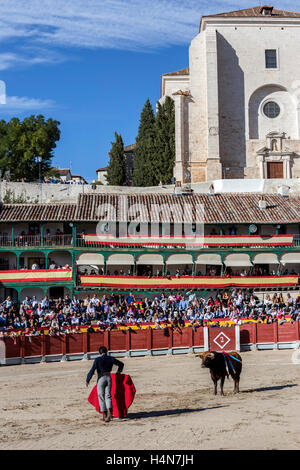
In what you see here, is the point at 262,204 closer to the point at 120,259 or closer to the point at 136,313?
the point at 120,259

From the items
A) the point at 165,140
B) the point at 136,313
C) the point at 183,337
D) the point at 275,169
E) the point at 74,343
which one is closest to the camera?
the point at 74,343

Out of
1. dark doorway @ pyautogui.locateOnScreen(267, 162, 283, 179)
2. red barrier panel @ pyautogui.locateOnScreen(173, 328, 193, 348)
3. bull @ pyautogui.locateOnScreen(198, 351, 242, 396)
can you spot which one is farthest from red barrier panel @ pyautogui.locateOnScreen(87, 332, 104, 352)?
dark doorway @ pyautogui.locateOnScreen(267, 162, 283, 179)

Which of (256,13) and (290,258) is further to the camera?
(256,13)

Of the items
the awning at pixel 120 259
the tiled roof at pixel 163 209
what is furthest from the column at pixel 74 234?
the awning at pixel 120 259

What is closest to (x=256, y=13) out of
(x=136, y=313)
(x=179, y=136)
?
(x=179, y=136)

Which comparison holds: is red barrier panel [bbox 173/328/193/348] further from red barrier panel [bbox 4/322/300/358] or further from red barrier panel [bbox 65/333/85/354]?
red barrier panel [bbox 65/333/85/354]

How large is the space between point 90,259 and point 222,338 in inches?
480

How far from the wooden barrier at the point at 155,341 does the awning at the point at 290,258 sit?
1068 cm

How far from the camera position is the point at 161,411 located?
14297 mm

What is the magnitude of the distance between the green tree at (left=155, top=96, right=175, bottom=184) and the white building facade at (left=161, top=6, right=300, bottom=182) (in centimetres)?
137

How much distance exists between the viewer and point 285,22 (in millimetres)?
56281

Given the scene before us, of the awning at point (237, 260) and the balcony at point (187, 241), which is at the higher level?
the balcony at point (187, 241)

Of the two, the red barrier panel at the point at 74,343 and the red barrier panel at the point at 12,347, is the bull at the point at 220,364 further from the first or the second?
the red barrier panel at the point at 12,347

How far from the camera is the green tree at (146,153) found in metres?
57.3
